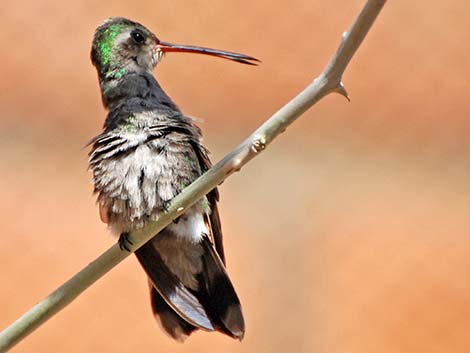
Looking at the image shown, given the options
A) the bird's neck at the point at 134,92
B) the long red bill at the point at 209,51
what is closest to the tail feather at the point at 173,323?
the bird's neck at the point at 134,92

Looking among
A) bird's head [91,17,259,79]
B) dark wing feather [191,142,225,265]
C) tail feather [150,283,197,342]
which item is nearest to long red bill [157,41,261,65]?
bird's head [91,17,259,79]

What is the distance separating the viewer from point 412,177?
3959mm

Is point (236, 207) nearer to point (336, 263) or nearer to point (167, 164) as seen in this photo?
point (336, 263)

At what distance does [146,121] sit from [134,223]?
0.26 metres

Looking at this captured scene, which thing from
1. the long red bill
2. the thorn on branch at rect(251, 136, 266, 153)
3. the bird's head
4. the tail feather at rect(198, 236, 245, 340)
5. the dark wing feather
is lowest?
the thorn on branch at rect(251, 136, 266, 153)

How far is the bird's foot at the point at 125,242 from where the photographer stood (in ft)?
6.34

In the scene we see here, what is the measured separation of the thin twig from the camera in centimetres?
161

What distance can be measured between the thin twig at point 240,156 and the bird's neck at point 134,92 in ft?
2.66

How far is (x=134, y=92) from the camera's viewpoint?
2.69 m

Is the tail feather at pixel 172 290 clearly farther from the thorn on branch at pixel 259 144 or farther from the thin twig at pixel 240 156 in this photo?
the thorn on branch at pixel 259 144

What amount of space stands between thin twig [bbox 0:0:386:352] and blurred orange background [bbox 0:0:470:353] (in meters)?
2.01

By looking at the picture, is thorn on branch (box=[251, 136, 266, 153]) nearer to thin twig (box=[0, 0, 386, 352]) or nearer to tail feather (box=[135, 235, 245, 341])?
thin twig (box=[0, 0, 386, 352])

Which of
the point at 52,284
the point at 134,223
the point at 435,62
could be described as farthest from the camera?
the point at 435,62

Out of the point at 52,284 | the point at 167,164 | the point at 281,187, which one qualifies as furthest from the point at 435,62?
the point at 167,164
